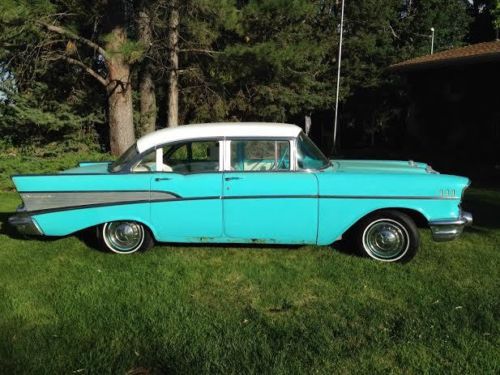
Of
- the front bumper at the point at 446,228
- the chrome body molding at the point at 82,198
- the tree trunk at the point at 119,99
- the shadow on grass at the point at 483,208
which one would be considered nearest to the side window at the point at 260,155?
the chrome body molding at the point at 82,198

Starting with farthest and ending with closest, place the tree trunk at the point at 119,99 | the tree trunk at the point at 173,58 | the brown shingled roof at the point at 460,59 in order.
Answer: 1. the tree trunk at the point at 173,58
2. the brown shingled roof at the point at 460,59
3. the tree trunk at the point at 119,99

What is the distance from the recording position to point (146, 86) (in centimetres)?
1741

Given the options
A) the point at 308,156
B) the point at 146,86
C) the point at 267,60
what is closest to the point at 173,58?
the point at 146,86

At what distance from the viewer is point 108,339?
3688 mm

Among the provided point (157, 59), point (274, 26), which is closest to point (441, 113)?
point (274, 26)

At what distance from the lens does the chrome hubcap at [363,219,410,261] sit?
5.38 m

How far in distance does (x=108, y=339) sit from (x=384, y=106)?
1120 inches

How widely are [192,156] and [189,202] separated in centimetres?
75

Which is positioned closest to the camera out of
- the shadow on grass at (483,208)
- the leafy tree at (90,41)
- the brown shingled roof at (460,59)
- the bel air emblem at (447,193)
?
the bel air emblem at (447,193)

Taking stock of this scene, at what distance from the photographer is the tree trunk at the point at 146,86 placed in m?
15.1

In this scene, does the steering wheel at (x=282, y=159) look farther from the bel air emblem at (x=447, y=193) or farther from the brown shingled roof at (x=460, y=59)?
the brown shingled roof at (x=460, y=59)

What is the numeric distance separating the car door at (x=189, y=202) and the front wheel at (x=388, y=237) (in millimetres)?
1529

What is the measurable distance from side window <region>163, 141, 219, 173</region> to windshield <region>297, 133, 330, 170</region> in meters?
0.89

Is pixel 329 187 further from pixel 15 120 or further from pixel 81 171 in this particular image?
pixel 15 120
